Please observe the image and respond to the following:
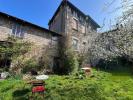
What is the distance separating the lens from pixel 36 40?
62.3 ft

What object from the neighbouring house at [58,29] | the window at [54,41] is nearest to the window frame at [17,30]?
the neighbouring house at [58,29]

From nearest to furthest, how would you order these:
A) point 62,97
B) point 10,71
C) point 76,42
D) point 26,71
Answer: point 62,97
point 10,71
point 26,71
point 76,42

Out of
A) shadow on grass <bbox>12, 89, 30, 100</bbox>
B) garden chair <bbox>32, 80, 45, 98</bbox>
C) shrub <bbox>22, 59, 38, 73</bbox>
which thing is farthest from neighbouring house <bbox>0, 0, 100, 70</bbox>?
garden chair <bbox>32, 80, 45, 98</bbox>

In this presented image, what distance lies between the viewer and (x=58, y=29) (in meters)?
24.6

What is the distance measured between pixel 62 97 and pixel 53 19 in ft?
65.5

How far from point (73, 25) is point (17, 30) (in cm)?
903

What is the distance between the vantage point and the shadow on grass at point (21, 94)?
9.18 meters

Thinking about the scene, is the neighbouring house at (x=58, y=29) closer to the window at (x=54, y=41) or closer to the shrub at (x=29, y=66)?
the window at (x=54, y=41)

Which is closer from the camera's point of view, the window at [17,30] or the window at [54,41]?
the window at [17,30]

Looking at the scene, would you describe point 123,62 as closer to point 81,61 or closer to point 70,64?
point 81,61

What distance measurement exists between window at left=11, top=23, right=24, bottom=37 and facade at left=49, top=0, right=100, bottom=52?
5639 millimetres

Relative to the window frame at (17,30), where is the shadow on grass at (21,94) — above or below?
below

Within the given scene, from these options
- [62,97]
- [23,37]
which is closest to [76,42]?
[23,37]

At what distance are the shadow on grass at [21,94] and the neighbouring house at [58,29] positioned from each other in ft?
24.8
